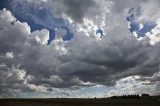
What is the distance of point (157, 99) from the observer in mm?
148125
